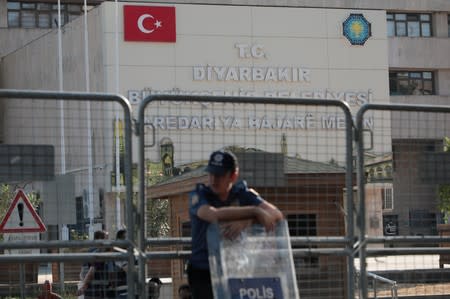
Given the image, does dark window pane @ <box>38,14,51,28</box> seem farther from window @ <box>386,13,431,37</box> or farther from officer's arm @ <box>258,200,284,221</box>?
officer's arm @ <box>258,200,284,221</box>

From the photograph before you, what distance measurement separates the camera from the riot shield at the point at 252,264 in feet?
23.9

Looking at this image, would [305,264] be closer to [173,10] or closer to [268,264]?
[268,264]

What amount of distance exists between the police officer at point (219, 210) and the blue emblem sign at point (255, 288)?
290mm

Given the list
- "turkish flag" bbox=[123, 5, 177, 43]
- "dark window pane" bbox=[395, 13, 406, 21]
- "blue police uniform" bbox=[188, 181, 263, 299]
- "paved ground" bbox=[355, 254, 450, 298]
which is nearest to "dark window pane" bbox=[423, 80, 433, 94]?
"dark window pane" bbox=[395, 13, 406, 21]

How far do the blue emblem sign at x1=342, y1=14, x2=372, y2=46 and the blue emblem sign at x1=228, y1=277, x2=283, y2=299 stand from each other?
49570mm

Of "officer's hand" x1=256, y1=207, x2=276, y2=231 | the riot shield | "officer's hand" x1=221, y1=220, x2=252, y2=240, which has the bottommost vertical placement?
the riot shield

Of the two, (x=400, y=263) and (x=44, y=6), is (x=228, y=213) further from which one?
(x=44, y=6)

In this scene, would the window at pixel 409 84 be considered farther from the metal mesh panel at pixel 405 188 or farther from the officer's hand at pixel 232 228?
the officer's hand at pixel 232 228

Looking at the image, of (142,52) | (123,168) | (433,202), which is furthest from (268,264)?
(142,52)

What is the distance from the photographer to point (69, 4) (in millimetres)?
67625

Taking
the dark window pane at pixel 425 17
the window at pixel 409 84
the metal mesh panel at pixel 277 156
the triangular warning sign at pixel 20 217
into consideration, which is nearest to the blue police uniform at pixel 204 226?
the metal mesh panel at pixel 277 156

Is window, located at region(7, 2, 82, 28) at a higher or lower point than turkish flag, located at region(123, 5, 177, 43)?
→ higher

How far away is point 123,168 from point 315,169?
3.01 metres

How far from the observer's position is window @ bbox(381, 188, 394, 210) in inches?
348
